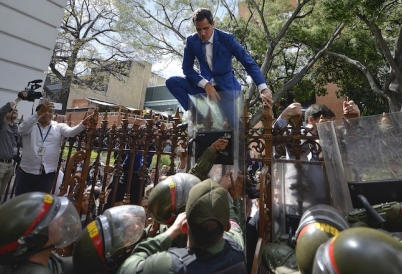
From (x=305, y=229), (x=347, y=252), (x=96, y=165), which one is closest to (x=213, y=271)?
(x=305, y=229)

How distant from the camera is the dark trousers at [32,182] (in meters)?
3.49

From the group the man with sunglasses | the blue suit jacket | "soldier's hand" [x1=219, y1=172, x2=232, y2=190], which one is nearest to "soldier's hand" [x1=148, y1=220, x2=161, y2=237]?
"soldier's hand" [x1=219, y1=172, x2=232, y2=190]

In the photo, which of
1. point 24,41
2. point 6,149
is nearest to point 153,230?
point 6,149

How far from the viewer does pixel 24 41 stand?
15.1 feet

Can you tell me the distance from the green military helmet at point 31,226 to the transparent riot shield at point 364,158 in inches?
71.0

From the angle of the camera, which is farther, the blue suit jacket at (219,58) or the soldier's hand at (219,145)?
the blue suit jacket at (219,58)

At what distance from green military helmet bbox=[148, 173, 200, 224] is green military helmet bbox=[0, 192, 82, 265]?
0.50 meters

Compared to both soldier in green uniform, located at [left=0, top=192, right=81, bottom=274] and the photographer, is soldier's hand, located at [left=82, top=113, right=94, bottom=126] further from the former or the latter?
soldier in green uniform, located at [left=0, top=192, right=81, bottom=274]

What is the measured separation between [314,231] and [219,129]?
4.56 ft

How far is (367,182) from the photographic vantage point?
1.75 m

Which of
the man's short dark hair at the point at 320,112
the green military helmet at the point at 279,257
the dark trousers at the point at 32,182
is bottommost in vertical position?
the green military helmet at the point at 279,257

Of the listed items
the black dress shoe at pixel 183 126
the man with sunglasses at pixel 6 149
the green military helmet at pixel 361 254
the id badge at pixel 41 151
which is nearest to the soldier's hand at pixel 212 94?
the black dress shoe at pixel 183 126

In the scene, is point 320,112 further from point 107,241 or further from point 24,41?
point 24,41

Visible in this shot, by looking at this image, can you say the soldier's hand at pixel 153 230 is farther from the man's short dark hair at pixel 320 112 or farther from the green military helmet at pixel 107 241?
the man's short dark hair at pixel 320 112
